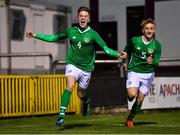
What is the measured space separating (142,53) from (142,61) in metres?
0.16

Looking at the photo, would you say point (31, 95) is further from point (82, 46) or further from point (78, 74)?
point (82, 46)

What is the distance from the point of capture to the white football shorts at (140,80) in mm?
12539

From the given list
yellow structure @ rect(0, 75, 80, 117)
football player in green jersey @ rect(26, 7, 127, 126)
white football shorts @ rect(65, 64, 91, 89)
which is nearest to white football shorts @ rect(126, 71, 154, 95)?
football player in green jersey @ rect(26, 7, 127, 126)

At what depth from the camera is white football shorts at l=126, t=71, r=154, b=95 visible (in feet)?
41.1

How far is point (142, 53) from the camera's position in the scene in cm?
1250

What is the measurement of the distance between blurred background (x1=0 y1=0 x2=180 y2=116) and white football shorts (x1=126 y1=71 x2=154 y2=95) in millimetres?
5648

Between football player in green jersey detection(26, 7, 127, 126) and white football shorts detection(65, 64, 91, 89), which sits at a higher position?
football player in green jersey detection(26, 7, 127, 126)

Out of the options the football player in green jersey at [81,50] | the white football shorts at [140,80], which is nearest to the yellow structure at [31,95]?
the football player in green jersey at [81,50]

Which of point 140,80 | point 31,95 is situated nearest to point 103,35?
point 31,95

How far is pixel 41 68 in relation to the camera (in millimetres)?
21578

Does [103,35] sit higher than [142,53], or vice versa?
[103,35]

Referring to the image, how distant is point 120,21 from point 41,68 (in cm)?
838

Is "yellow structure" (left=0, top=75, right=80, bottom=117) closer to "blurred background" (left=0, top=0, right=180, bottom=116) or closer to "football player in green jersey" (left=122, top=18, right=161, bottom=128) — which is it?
"blurred background" (left=0, top=0, right=180, bottom=116)

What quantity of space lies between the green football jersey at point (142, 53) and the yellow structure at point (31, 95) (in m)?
4.74
